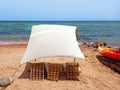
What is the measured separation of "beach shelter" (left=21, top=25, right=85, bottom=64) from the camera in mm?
10609

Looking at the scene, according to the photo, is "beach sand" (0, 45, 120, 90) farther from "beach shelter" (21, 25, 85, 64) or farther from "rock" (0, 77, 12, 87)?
"beach shelter" (21, 25, 85, 64)

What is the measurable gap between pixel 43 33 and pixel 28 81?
7.19 feet

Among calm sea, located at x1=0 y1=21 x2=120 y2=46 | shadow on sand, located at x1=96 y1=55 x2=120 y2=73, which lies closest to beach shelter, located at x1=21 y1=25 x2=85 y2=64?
shadow on sand, located at x1=96 y1=55 x2=120 y2=73

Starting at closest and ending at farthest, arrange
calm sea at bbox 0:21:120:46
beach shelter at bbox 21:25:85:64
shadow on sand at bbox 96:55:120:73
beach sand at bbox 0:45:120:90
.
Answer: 1. beach sand at bbox 0:45:120:90
2. beach shelter at bbox 21:25:85:64
3. shadow on sand at bbox 96:55:120:73
4. calm sea at bbox 0:21:120:46

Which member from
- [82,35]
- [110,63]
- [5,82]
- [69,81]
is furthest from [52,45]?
[82,35]

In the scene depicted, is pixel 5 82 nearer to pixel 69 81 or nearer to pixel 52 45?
pixel 52 45

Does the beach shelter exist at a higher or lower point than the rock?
higher

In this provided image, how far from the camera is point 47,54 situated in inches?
414

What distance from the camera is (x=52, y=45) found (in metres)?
10.8

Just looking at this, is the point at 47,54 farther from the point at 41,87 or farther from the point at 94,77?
the point at 94,77

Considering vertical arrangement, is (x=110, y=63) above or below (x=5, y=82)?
below

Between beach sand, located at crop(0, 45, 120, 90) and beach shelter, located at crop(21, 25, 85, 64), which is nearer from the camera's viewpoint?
beach sand, located at crop(0, 45, 120, 90)

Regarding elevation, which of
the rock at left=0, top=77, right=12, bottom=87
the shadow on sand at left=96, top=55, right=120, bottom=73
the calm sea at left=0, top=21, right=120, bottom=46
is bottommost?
the calm sea at left=0, top=21, right=120, bottom=46

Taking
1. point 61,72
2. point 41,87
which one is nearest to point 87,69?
point 61,72
